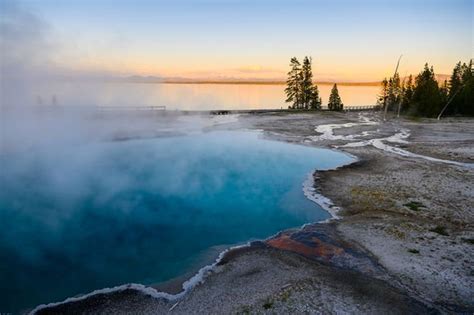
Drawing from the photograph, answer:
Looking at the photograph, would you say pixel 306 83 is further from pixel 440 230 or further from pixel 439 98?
pixel 440 230

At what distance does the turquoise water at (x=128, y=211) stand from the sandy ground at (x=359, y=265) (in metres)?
1.32

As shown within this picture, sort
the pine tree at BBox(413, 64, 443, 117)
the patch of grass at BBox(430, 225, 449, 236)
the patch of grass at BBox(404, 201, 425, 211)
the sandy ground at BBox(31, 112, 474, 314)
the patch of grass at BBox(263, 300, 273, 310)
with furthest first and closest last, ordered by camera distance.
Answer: the pine tree at BBox(413, 64, 443, 117) → the patch of grass at BBox(404, 201, 425, 211) → the patch of grass at BBox(430, 225, 449, 236) → the sandy ground at BBox(31, 112, 474, 314) → the patch of grass at BBox(263, 300, 273, 310)

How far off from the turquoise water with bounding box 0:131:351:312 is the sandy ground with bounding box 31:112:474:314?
132cm

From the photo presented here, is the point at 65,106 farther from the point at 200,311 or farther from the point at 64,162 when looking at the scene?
the point at 200,311

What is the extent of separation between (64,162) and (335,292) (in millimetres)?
20509

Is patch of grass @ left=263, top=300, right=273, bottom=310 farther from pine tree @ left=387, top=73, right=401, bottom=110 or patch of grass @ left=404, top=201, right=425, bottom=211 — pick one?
pine tree @ left=387, top=73, right=401, bottom=110

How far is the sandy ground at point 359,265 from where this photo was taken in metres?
8.27

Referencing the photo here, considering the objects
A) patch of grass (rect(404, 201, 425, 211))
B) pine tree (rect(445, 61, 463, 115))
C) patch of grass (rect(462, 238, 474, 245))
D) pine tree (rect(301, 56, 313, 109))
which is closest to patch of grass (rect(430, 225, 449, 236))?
patch of grass (rect(462, 238, 474, 245))

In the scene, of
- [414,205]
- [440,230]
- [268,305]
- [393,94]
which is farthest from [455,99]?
[268,305]

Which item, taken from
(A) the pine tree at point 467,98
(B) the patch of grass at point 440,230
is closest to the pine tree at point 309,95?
(A) the pine tree at point 467,98

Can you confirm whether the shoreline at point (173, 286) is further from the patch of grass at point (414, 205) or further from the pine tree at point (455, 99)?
the pine tree at point (455, 99)

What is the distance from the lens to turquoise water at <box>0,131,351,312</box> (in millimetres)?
10203

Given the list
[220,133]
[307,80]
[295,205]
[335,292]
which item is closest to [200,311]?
[335,292]

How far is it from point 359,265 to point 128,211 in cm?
938
